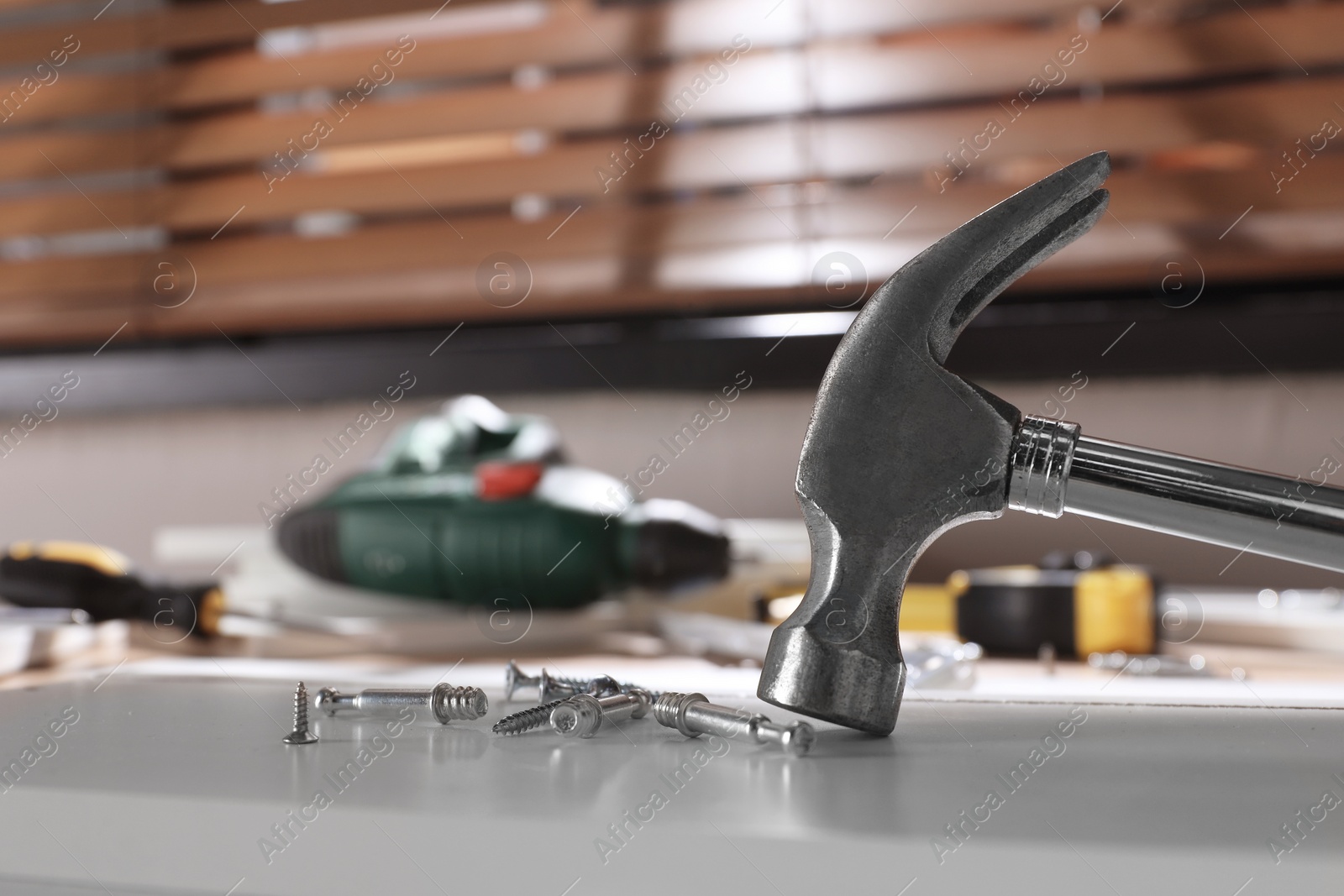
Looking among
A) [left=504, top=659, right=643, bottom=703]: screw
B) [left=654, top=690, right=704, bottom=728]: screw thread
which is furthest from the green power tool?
[left=654, top=690, right=704, bottom=728]: screw thread

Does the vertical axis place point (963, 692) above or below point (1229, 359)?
below

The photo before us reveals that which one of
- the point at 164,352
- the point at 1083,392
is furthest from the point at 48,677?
the point at 1083,392

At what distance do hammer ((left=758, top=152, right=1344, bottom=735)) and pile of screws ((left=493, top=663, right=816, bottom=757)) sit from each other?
0.01 meters

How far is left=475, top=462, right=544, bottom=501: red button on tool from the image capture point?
2.85 feet

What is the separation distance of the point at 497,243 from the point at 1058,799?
103 cm

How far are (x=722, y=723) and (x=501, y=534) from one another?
45 cm

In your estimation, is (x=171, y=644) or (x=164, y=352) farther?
(x=164, y=352)

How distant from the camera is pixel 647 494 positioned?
1225 mm

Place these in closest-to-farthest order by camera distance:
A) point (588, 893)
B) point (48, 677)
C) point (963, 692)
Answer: point (588, 893), point (963, 692), point (48, 677)

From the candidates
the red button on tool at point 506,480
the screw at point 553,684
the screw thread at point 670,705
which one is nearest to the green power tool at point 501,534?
the red button on tool at point 506,480

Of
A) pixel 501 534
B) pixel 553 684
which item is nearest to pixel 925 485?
pixel 553 684

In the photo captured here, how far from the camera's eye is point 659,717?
46cm

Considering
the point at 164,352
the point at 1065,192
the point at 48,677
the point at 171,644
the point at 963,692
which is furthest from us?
the point at 164,352

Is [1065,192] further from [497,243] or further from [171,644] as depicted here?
[497,243]
